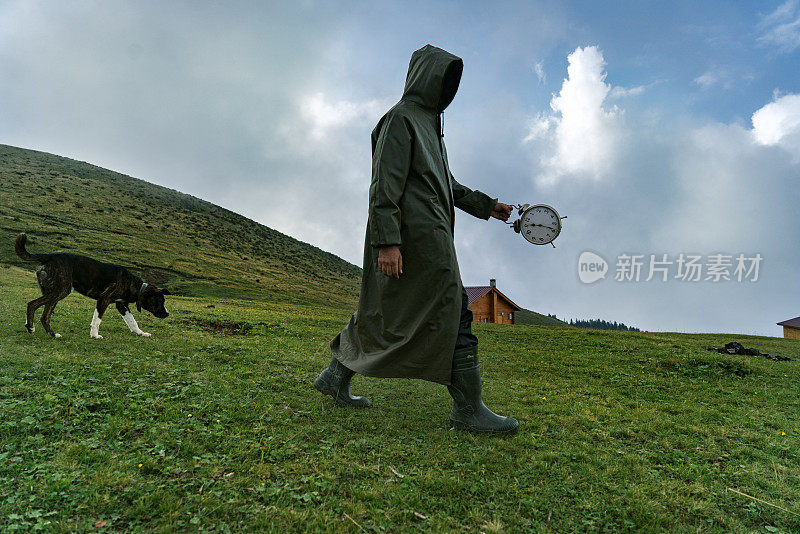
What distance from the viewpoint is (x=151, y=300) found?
1009 centimetres

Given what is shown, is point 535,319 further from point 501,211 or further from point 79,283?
point 501,211

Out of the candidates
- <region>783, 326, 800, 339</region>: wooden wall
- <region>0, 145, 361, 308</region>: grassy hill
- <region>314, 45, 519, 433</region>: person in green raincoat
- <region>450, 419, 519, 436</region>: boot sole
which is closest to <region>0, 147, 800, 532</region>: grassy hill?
<region>450, 419, 519, 436</region>: boot sole

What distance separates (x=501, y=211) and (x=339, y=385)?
280 centimetres

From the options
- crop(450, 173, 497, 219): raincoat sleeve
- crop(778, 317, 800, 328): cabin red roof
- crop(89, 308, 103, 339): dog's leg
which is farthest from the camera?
crop(778, 317, 800, 328): cabin red roof

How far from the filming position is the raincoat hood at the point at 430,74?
4.37m

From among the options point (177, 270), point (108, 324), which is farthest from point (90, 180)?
point (108, 324)

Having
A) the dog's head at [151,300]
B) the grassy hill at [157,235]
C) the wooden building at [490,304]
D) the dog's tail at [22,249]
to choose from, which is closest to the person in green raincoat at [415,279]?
the dog's tail at [22,249]

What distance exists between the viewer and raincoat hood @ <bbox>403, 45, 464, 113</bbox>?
14.3ft

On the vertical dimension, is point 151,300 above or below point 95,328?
above

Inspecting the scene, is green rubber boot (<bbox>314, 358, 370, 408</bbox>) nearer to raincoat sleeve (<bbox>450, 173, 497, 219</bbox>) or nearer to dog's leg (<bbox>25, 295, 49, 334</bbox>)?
raincoat sleeve (<bbox>450, 173, 497, 219</bbox>)

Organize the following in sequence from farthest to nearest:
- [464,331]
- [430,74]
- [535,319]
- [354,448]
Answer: [535,319], [430,74], [464,331], [354,448]

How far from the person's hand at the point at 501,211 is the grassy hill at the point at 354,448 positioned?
243 centimetres

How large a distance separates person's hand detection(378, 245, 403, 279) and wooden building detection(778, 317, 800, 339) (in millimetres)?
60497

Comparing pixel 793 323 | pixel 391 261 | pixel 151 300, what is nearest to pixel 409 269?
pixel 391 261
